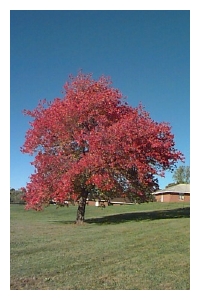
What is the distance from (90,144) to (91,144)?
0.15ft

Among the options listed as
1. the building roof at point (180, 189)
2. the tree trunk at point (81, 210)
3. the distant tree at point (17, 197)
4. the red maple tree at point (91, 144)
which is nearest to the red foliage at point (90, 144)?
the red maple tree at point (91, 144)

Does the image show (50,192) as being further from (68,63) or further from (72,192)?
(68,63)

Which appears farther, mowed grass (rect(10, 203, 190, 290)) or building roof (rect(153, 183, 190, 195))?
building roof (rect(153, 183, 190, 195))

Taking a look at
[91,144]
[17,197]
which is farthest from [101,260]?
[17,197]

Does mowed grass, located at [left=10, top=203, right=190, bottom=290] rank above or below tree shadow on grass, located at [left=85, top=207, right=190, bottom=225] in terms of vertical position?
above

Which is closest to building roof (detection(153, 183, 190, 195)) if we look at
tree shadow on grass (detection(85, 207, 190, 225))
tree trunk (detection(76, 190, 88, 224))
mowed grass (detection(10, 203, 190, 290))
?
tree shadow on grass (detection(85, 207, 190, 225))

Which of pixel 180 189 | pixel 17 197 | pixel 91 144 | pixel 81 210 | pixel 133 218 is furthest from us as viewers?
pixel 180 189

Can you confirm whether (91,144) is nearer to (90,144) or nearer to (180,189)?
(90,144)

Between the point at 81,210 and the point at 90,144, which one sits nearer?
the point at 90,144

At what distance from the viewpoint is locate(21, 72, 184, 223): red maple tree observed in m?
9.25

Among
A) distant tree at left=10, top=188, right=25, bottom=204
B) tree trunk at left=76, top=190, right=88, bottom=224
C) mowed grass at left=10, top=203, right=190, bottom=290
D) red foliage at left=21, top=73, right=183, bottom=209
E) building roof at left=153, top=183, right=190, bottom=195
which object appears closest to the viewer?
mowed grass at left=10, top=203, right=190, bottom=290

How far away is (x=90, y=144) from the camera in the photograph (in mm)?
9344

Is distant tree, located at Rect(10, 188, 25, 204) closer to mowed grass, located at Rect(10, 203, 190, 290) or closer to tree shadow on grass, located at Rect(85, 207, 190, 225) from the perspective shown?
mowed grass, located at Rect(10, 203, 190, 290)
